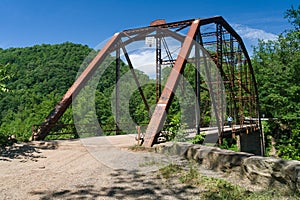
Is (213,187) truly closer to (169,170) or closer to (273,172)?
(273,172)

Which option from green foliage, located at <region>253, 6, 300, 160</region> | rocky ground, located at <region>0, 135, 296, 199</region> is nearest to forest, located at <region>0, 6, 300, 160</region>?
green foliage, located at <region>253, 6, 300, 160</region>

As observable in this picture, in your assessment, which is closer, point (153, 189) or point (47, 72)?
point (153, 189)

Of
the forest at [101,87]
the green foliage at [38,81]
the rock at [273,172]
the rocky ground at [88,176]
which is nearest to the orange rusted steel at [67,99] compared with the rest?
the forest at [101,87]

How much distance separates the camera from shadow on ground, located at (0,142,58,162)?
262 inches

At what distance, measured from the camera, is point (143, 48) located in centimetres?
1173

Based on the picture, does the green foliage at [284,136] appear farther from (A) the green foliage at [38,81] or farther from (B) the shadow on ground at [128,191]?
(A) the green foliage at [38,81]

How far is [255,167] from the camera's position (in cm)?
409

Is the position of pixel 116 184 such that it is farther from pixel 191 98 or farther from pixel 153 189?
pixel 191 98

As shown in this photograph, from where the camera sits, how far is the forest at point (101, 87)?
2020 cm

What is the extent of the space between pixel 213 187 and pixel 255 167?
78cm

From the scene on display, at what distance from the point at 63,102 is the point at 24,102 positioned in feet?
133

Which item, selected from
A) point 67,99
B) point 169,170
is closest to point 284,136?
point 67,99

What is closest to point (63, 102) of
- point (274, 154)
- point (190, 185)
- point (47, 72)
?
point (190, 185)

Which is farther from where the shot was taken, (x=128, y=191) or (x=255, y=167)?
(x=255, y=167)
